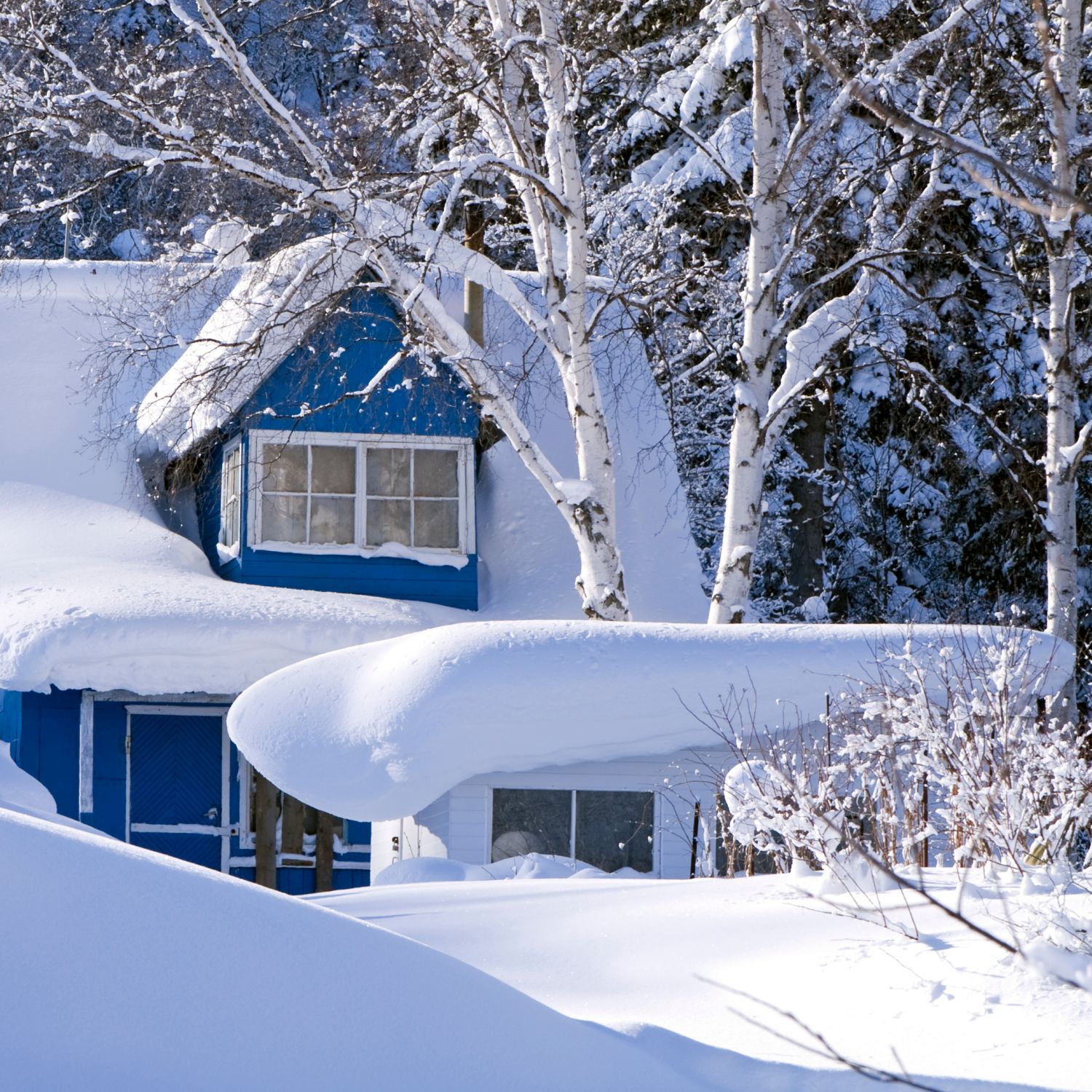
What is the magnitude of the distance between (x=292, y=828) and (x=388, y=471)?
109 inches

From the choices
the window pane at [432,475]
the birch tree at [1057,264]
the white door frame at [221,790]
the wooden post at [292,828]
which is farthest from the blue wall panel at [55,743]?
the birch tree at [1057,264]

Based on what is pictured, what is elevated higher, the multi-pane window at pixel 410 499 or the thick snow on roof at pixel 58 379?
the thick snow on roof at pixel 58 379

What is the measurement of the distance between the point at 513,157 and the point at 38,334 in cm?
531

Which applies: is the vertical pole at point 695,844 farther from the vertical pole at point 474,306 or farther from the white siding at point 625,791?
the vertical pole at point 474,306

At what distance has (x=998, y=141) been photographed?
11172mm

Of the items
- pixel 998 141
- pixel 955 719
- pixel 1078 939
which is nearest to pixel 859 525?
pixel 998 141

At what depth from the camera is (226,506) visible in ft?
38.4

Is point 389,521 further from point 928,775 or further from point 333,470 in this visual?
point 928,775

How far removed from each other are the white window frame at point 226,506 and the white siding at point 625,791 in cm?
378

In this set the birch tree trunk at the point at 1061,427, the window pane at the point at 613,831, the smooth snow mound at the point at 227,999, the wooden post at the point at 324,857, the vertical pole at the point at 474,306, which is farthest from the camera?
the vertical pole at the point at 474,306

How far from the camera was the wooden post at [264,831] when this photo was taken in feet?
34.8

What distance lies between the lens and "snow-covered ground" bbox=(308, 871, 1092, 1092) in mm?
3723

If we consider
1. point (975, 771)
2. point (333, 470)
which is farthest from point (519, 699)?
point (333, 470)

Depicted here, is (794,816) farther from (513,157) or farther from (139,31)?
(139,31)
